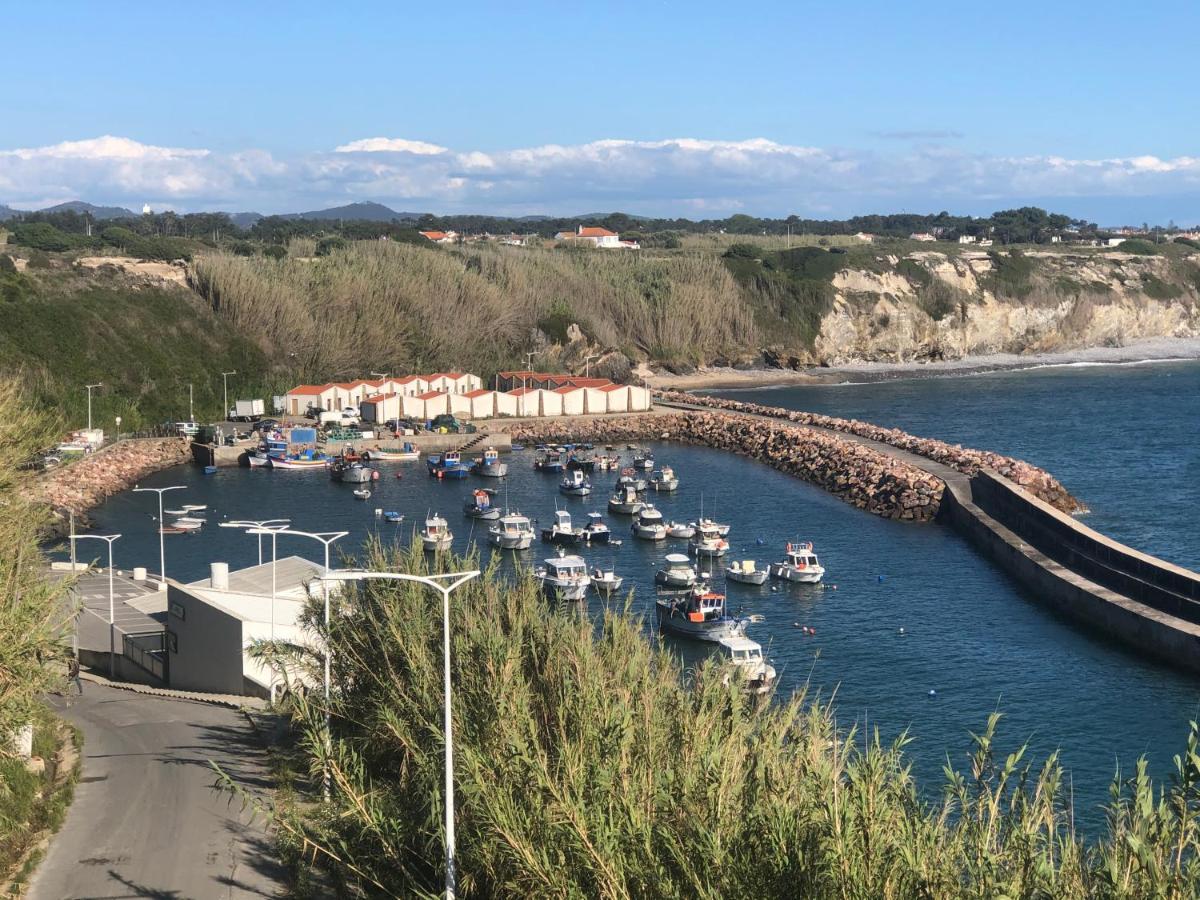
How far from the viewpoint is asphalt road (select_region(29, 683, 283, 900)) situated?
1723cm

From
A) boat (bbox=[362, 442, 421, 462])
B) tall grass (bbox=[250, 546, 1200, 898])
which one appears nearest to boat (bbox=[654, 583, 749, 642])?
tall grass (bbox=[250, 546, 1200, 898])

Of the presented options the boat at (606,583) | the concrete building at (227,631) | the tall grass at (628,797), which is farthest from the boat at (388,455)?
the tall grass at (628,797)

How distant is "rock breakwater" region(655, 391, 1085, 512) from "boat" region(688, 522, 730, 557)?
559 inches

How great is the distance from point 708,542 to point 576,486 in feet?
48.8

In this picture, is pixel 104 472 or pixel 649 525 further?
pixel 104 472

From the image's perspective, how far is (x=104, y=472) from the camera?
2594 inches

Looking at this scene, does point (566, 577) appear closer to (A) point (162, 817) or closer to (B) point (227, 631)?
(B) point (227, 631)

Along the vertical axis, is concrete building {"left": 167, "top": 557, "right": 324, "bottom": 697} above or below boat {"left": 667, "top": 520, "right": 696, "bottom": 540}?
above

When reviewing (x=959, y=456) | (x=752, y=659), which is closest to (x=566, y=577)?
(x=752, y=659)

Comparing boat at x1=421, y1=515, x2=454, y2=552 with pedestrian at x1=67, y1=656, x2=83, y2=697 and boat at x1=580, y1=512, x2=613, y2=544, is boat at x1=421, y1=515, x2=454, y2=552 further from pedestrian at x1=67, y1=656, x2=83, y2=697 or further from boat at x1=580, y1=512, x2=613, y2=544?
pedestrian at x1=67, y1=656, x2=83, y2=697

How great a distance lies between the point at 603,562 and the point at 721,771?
34.9 metres

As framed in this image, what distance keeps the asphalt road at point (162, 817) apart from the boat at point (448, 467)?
4254 cm

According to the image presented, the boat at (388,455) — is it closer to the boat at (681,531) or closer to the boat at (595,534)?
the boat at (595,534)

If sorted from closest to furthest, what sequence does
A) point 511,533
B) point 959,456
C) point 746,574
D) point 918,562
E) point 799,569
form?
point 799,569 < point 746,574 < point 918,562 < point 511,533 < point 959,456
